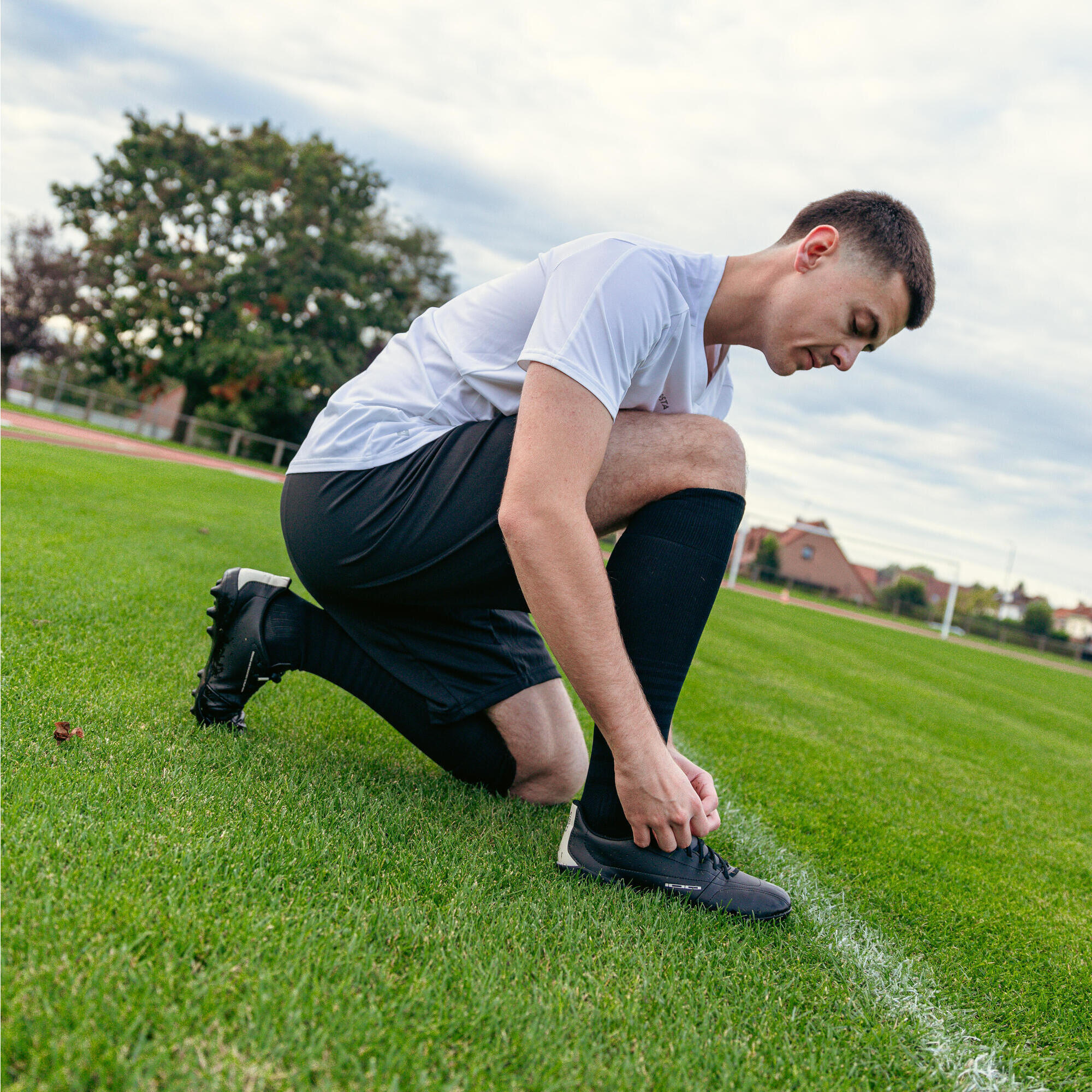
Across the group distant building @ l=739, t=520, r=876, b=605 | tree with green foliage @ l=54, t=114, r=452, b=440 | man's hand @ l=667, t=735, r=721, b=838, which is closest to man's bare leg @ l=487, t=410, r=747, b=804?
man's hand @ l=667, t=735, r=721, b=838

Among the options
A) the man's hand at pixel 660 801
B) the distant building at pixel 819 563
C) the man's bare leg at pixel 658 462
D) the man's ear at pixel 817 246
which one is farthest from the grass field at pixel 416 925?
the distant building at pixel 819 563

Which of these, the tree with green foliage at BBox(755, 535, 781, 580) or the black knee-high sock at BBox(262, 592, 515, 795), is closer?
the black knee-high sock at BBox(262, 592, 515, 795)

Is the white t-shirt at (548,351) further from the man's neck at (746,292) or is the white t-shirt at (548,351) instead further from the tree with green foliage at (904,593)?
the tree with green foliage at (904,593)

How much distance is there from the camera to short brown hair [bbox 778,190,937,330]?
1.73 metres

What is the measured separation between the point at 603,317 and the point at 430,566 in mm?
616

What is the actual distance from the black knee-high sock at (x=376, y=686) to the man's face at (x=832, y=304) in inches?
42.3

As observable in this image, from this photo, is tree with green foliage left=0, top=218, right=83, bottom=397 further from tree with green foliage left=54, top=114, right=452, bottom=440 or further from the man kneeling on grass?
the man kneeling on grass

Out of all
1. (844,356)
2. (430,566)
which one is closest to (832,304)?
(844,356)

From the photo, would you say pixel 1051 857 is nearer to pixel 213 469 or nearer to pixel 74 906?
pixel 74 906

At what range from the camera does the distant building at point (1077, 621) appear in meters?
57.8

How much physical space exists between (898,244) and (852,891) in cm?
140

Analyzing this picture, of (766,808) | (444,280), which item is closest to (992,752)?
(766,808)

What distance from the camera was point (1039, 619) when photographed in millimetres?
42906

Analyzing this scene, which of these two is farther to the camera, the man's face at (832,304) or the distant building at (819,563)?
the distant building at (819,563)
